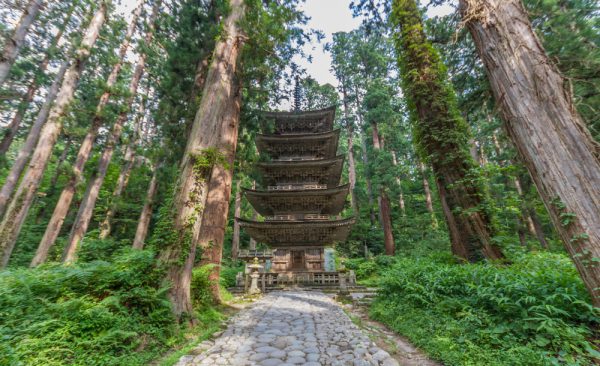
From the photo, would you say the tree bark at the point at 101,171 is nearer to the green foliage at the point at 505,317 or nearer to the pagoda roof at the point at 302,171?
the pagoda roof at the point at 302,171

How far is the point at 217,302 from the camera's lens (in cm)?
589

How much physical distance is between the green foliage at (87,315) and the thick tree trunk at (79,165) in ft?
23.6

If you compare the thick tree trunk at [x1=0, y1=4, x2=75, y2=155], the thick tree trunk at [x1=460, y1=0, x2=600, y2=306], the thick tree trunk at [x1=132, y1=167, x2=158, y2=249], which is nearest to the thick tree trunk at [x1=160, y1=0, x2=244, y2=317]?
the thick tree trunk at [x1=132, y1=167, x2=158, y2=249]

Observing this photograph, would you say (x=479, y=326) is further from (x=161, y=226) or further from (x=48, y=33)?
(x=48, y=33)

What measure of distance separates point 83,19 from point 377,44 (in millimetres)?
23776

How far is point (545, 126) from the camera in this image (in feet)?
8.94

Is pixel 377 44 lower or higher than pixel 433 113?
higher

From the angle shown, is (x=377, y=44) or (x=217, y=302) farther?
(x=377, y=44)

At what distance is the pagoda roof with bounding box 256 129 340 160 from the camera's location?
51.6ft

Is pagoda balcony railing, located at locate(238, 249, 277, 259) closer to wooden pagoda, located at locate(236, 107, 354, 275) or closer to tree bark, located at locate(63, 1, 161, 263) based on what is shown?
wooden pagoda, located at locate(236, 107, 354, 275)

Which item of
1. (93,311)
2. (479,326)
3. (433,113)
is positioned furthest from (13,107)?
(479,326)

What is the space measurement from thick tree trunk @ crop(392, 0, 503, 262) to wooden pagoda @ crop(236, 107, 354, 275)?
783 centimetres

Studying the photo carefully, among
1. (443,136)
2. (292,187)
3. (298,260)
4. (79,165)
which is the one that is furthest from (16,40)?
(298,260)

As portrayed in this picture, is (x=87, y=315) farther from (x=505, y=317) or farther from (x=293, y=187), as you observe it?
(x=293, y=187)
